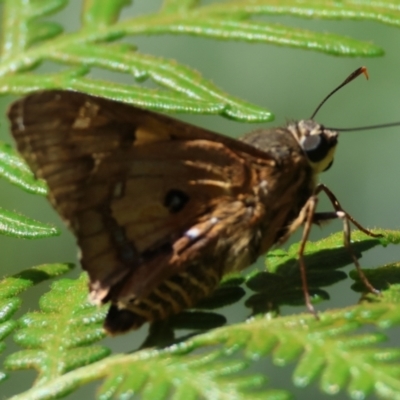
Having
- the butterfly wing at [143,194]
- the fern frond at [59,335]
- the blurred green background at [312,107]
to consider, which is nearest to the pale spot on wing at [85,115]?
the butterfly wing at [143,194]

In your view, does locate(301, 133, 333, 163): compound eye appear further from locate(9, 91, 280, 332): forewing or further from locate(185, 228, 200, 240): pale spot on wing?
locate(185, 228, 200, 240): pale spot on wing

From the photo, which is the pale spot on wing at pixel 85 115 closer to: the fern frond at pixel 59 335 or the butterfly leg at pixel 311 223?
the fern frond at pixel 59 335

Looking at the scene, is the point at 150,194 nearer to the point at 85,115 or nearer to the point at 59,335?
the point at 85,115

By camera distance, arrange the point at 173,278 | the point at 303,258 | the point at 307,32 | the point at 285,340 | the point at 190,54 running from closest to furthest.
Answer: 1. the point at 285,340
2. the point at 173,278
3. the point at 303,258
4. the point at 307,32
5. the point at 190,54

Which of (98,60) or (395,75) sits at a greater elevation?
(98,60)

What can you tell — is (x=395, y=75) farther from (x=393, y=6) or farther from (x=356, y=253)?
(x=356, y=253)

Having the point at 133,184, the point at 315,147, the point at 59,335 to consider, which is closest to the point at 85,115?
the point at 133,184

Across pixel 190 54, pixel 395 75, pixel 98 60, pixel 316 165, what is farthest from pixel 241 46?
pixel 316 165
